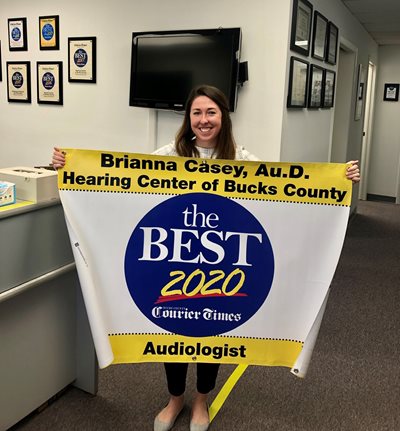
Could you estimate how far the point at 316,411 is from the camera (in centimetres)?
236

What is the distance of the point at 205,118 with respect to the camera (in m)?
2.04

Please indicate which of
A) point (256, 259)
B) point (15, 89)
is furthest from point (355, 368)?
point (15, 89)

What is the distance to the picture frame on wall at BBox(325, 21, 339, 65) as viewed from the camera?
15.6 ft

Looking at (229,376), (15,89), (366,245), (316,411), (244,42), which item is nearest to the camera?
(316,411)

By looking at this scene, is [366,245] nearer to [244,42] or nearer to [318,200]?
[244,42]

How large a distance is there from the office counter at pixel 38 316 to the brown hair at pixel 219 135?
58cm

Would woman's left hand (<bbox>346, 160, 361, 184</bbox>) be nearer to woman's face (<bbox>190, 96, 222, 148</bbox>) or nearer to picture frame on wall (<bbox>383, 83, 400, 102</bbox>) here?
woman's face (<bbox>190, 96, 222, 148</bbox>)

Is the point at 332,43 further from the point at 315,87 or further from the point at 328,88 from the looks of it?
the point at 315,87

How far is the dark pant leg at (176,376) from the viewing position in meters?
2.14

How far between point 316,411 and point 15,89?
3.89 metres

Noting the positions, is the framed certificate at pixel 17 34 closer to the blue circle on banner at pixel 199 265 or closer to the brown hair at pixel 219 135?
the brown hair at pixel 219 135

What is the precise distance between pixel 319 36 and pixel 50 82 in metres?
2.42

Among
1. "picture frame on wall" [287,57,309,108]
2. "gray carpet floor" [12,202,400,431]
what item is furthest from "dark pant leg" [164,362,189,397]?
"picture frame on wall" [287,57,309,108]

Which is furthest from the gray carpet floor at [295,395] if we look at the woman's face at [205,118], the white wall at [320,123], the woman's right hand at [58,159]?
the white wall at [320,123]
